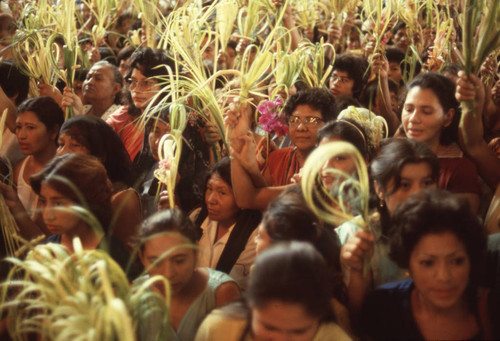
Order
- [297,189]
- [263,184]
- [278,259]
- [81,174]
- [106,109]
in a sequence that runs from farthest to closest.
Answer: [106,109] < [263,184] < [81,174] < [297,189] < [278,259]

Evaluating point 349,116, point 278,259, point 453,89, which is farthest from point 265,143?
point 278,259

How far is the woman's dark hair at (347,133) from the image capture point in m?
2.58

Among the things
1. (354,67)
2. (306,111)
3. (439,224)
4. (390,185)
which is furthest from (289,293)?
(354,67)

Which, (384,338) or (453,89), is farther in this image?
(453,89)

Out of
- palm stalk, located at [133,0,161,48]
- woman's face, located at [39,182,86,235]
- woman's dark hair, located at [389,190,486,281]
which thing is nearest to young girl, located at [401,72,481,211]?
woman's dark hair, located at [389,190,486,281]

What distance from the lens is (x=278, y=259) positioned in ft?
5.27

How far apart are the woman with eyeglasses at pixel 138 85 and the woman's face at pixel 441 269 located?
7.75 feet

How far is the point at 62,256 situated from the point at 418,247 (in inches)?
40.8

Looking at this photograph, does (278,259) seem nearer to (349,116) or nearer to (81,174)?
(81,174)

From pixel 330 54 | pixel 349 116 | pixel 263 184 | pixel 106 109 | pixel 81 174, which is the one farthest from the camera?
pixel 330 54

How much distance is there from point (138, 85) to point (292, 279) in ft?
8.54

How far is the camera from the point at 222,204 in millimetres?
2723

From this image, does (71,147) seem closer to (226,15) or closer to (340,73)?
(226,15)

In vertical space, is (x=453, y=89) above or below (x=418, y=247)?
above
